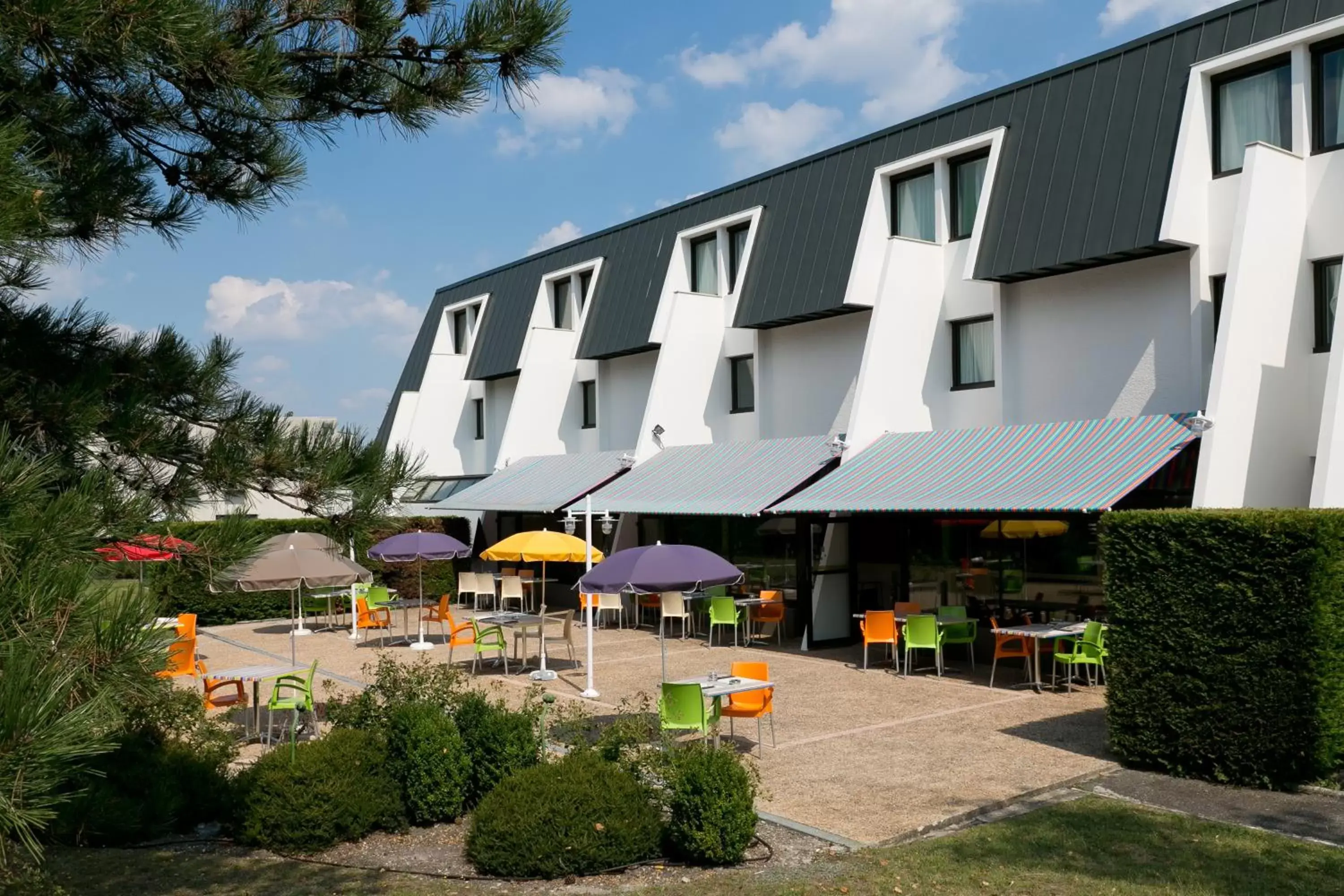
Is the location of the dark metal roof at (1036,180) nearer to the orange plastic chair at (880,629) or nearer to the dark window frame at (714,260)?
the dark window frame at (714,260)

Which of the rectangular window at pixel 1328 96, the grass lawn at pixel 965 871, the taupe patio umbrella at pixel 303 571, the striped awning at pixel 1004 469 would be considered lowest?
the grass lawn at pixel 965 871

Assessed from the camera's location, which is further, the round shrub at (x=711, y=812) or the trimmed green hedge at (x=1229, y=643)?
the trimmed green hedge at (x=1229, y=643)

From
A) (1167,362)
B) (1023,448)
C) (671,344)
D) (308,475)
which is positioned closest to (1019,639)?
(1023,448)

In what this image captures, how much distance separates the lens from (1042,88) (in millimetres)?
16859

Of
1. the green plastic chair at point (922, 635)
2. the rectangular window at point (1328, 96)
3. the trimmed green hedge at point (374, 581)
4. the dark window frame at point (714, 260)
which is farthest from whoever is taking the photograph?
the trimmed green hedge at point (374, 581)

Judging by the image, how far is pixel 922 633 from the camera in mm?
15312

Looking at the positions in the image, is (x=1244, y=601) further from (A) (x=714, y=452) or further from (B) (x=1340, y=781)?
(A) (x=714, y=452)

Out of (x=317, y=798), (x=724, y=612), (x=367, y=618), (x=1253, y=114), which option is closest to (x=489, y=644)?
(x=724, y=612)

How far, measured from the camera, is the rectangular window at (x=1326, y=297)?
13461 millimetres

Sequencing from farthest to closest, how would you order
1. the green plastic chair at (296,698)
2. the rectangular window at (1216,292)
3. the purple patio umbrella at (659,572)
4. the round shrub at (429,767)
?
the rectangular window at (1216,292)
the purple patio umbrella at (659,572)
the green plastic chair at (296,698)
the round shrub at (429,767)

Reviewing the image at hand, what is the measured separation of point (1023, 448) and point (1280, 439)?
320 cm

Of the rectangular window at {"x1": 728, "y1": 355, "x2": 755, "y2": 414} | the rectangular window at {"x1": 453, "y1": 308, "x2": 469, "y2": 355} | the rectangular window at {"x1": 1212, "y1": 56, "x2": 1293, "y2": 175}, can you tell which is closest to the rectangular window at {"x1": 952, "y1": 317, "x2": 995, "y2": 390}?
the rectangular window at {"x1": 1212, "y1": 56, "x2": 1293, "y2": 175}

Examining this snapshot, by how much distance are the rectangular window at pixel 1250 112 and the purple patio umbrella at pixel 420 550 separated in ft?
44.5

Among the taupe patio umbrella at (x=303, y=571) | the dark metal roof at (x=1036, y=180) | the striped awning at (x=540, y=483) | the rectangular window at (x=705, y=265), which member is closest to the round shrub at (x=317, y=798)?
the taupe patio umbrella at (x=303, y=571)
